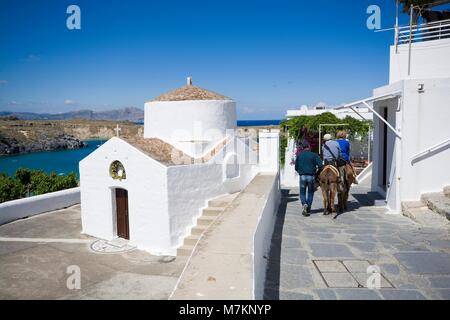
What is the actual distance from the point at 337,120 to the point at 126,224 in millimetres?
13374

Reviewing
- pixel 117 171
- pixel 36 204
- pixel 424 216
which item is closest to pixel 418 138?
pixel 424 216

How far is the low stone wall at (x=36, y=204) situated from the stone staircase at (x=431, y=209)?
13541 millimetres

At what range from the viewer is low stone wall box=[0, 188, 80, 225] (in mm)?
13188

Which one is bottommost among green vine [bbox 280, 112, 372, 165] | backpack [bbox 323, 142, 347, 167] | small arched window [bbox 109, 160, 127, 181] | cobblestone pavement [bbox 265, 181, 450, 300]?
cobblestone pavement [bbox 265, 181, 450, 300]

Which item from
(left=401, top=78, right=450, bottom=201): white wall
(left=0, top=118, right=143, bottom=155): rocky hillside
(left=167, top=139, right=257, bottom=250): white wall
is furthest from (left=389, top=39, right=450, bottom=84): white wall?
(left=0, top=118, right=143, bottom=155): rocky hillside

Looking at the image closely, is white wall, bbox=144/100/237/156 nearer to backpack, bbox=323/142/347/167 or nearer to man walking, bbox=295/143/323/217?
man walking, bbox=295/143/323/217

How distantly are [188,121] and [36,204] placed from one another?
7.65 m

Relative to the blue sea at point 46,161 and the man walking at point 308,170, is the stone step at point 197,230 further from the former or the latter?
the blue sea at point 46,161

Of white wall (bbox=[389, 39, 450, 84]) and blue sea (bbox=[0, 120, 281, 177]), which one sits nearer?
white wall (bbox=[389, 39, 450, 84])

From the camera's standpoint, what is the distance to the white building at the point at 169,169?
31.8 ft

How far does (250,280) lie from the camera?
348 cm

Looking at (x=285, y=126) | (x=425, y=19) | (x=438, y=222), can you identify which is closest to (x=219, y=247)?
(x=438, y=222)

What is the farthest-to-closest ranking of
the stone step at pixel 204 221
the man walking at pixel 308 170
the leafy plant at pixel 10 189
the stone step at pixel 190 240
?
1. the leafy plant at pixel 10 189
2. the stone step at pixel 204 221
3. the stone step at pixel 190 240
4. the man walking at pixel 308 170

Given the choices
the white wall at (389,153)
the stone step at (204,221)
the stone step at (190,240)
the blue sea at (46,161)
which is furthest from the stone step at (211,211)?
the blue sea at (46,161)
